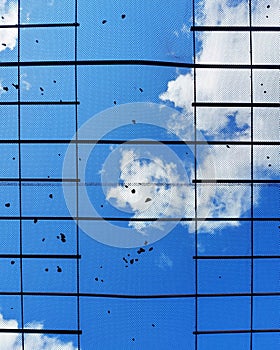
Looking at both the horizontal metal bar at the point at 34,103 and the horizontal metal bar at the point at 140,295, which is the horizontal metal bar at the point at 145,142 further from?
the horizontal metal bar at the point at 140,295

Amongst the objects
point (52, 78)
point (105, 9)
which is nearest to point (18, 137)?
point (52, 78)

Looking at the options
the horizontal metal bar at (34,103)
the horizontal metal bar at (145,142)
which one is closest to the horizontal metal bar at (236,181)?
the horizontal metal bar at (145,142)

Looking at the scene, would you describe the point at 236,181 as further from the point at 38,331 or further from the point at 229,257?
the point at 38,331

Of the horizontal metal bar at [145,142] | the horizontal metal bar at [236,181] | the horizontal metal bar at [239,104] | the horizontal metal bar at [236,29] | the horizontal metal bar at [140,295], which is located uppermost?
the horizontal metal bar at [236,29]

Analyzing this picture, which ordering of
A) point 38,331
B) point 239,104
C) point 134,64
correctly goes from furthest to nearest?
point 38,331, point 239,104, point 134,64

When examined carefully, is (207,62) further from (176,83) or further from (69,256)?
(69,256)

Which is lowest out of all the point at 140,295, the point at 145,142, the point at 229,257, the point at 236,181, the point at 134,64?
the point at 140,295

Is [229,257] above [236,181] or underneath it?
underneath

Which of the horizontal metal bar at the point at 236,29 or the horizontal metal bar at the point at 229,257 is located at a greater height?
the horizontal metal bar at the point at 236,29

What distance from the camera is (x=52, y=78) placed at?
4.44 meters

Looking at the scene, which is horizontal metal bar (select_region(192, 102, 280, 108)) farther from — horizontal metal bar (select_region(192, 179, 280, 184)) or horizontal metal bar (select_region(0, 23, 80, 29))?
horizontal metal bar (select_region(0, 23, 80, 29))

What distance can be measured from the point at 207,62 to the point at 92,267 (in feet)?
9.95

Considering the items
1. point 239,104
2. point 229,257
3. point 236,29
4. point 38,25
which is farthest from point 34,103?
point 229,257

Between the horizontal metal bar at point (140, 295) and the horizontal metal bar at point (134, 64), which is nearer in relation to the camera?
the horizontal metal bar at point (134, 64)
